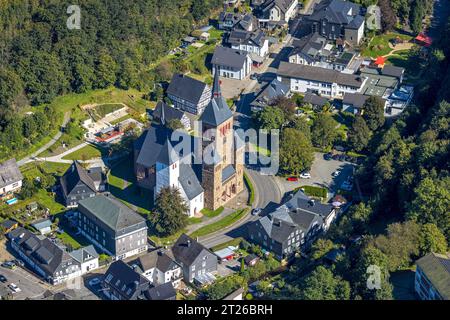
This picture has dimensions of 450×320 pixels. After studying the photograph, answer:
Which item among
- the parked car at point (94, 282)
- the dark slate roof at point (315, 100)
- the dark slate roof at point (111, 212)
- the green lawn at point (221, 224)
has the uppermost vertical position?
the dark slate roof at point (111, 212)

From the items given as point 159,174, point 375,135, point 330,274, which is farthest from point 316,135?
point 330,274

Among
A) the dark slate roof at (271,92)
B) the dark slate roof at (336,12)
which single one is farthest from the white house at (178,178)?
the dark slate roof at (336,12)

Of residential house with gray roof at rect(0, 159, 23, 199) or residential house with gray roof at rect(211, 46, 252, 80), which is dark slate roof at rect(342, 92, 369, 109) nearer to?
residential house with gray roof at rect(211, 46, 252, 80)

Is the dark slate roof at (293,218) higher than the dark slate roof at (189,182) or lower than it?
lower

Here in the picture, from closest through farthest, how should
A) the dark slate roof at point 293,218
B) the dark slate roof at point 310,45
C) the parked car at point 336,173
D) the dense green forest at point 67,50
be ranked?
the dark slate roof at point 293,218
the parked car at point 336,173
the dense green forest at point 67,50
the dark slate roof at point 310,45

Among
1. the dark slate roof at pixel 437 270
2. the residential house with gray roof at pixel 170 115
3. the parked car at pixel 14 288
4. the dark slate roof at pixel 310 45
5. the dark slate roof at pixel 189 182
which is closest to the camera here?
the dark slate roof at pixel 437 270

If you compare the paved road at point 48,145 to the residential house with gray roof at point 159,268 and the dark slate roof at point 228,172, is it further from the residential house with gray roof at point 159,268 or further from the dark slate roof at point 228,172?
the residential house with gray roof at point 159,268

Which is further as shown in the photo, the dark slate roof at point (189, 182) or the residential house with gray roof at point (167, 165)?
the dark slate roof at point (189, 182)

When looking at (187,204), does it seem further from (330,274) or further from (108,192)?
(330,274)
